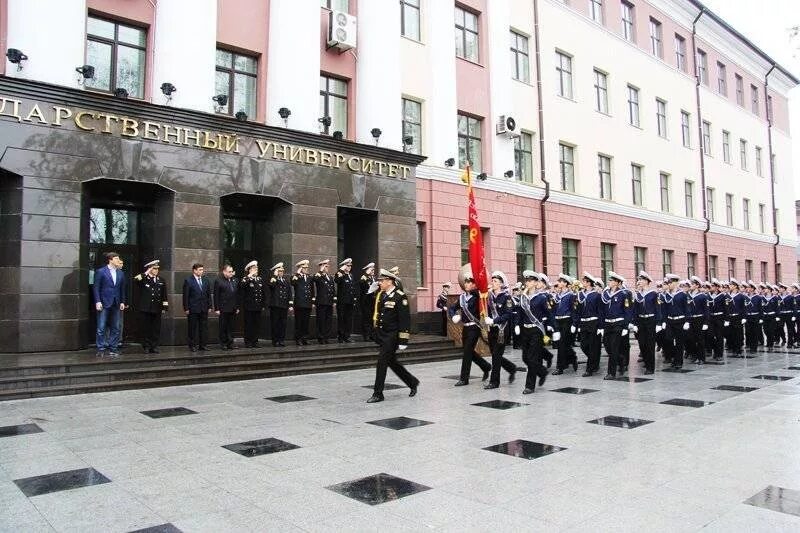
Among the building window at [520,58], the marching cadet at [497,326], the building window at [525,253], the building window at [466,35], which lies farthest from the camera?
the building window at [520,58]

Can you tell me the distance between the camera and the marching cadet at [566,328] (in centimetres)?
1256

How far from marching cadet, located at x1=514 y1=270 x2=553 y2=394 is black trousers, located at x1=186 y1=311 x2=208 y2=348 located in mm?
6468

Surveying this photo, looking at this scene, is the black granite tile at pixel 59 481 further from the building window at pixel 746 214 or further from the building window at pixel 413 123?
the building window at pixel 746 214

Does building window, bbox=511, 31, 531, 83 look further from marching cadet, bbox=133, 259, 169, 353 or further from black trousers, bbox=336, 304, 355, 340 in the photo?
marching cadet, bbox=133, 259, 169, 353

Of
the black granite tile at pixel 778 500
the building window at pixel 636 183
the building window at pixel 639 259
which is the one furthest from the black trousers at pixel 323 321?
the building window at pixel 636 183

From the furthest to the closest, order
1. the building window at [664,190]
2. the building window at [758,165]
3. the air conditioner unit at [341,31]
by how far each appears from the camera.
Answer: the building window at [758,165]
the building window at [664,190]
the air conditioner unit at [341,31]

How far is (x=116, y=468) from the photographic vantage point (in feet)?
17.6

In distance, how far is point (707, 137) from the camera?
1313 inches

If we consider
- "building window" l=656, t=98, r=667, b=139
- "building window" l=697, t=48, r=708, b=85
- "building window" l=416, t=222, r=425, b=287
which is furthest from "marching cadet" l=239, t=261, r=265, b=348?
"building window" l=697, t=48, r=708, b=85

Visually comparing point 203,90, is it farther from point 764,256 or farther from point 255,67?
point 764,256

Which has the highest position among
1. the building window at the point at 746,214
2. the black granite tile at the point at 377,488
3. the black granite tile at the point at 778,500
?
the building window at the point at 746,214

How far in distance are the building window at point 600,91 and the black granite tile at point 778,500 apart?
23045 mm

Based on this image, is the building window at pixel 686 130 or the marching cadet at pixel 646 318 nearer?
the marching cadet at pixel 646 318

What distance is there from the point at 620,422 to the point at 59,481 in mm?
5981
